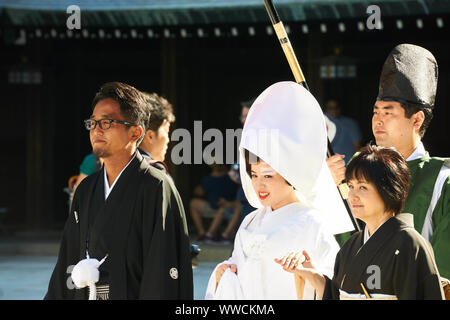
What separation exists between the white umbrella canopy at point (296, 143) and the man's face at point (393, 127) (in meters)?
0.60

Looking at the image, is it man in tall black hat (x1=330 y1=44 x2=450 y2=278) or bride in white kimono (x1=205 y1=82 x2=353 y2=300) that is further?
man in tall black hat (x1=330 y1=44 x2=450 y2=278)

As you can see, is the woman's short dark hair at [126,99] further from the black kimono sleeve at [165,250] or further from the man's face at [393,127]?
the man's face at [393,127]

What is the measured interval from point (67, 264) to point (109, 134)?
69 cm

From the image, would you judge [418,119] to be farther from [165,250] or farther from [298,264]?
[165,250]

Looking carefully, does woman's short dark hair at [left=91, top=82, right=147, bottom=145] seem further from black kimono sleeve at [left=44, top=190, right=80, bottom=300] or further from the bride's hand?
the bride's hand

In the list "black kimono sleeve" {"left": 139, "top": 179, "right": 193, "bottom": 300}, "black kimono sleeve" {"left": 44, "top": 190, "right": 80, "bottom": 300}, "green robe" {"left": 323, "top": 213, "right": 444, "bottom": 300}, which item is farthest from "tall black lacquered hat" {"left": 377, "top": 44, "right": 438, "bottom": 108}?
"black kimono sleeve" {"left": 44, "top": 190, "right": 80, "bottom": 300}

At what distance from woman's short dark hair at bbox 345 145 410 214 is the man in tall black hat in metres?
0.59

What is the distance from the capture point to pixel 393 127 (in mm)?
4305

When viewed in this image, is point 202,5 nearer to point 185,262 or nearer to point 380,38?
point 380,38

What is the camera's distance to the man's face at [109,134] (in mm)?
Answer: 3990

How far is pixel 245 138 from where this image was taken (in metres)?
3.81

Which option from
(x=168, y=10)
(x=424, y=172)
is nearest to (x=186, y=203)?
(x=168, y=10)

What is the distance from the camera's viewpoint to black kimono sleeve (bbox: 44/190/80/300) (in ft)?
13.2

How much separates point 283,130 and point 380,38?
28.7 feet
